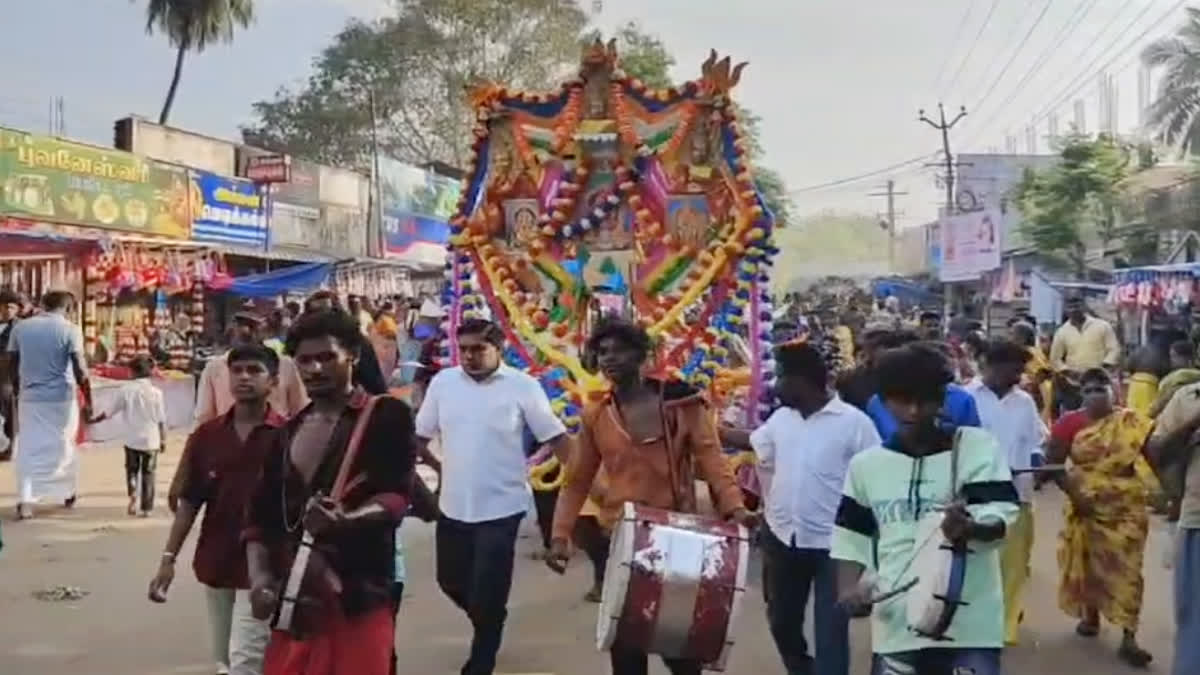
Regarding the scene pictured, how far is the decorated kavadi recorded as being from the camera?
10828 mm

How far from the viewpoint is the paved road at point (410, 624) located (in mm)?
6984

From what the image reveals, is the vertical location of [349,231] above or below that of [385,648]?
above

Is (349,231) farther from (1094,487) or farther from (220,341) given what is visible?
(1094,487)

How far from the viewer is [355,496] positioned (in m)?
4.03

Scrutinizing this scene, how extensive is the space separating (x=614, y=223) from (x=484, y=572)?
18.4ft

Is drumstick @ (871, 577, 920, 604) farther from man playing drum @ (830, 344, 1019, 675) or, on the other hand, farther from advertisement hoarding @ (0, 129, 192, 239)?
advertisement hoarding @ (0, 129, 192, 239)

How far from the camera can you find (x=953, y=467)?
3885 mm

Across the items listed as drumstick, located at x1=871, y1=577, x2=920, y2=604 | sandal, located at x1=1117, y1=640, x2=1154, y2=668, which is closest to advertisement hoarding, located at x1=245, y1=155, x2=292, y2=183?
sandal, located at x1=1117, y1=640, x2=1154, y2=668

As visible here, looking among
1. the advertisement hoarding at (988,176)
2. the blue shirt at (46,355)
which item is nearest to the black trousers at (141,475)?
→ the blue shirt at (46,355)

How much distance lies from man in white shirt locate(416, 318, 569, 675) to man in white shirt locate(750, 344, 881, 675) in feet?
3.16

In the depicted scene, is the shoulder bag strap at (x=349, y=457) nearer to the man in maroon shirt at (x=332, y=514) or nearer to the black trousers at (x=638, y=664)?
the man in maroon shirt at (x=332, y=514)

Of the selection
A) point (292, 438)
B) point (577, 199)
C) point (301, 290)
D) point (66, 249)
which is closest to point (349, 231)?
point (301, 290)

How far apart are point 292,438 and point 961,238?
25.8 metres

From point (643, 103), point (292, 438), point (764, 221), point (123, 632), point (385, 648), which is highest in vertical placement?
point (643, 103)
